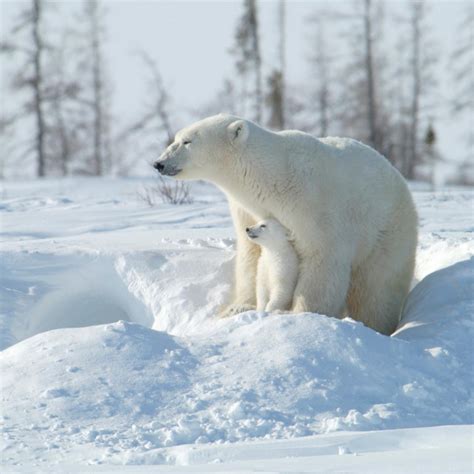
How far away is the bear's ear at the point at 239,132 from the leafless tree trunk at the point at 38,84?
15.8 m

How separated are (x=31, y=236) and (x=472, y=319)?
13.1 feet

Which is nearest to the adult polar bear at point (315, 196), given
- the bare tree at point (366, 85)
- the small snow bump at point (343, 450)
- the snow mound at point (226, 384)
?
the snow mound at point (226, 384)

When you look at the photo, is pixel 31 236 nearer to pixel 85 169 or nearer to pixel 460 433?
pixel 460 433

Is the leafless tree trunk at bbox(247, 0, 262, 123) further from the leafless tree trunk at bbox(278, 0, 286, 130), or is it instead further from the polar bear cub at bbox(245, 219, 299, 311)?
the polar bear cub at bbox(245, 219, 299, 311)

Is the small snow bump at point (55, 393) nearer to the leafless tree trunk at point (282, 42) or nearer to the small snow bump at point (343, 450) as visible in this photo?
the small snow bump at point (343, 450)

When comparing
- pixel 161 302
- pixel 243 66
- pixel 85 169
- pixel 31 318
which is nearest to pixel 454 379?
pixel 161 302

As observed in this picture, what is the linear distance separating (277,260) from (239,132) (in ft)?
2.47

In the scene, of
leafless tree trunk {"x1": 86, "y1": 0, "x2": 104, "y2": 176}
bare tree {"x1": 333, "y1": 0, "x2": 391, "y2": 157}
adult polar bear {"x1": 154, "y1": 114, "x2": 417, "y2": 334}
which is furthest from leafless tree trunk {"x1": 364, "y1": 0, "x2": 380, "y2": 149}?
adult polar bear {"x1": 154, "y1": 114, "x2": 417, "y2": 334}

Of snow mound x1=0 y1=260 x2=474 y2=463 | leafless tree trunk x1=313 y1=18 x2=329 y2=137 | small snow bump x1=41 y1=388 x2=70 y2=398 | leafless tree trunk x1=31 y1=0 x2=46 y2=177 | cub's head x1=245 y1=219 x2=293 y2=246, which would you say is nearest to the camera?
snow mound x1=0 y1=260 x2=474 y2=463

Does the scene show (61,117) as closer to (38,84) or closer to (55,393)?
(38,84)

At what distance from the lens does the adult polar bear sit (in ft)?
15.6

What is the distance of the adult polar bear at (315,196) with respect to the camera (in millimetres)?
4750

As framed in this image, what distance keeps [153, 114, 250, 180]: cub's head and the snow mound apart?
1.02 m

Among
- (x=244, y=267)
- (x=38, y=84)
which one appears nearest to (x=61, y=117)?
(x=38, y=84)
